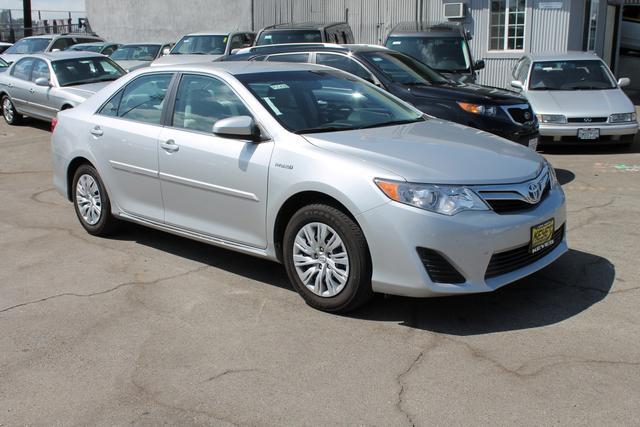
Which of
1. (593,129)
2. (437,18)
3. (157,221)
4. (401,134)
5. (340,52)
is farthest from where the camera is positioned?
(437,18)

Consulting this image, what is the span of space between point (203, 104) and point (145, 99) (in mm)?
720

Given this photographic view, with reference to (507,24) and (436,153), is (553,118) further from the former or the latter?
(507,24)

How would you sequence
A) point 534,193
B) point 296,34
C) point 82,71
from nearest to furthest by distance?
point 534,193 < point 82,71 < point 296,34

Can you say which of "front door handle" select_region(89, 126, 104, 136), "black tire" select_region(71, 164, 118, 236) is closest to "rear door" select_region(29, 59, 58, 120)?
"black tire" select_region(71, 164, 118, 236)

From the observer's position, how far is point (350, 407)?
355cm

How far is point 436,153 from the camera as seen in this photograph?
464cm

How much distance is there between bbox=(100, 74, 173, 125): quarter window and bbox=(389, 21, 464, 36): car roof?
7.85 m

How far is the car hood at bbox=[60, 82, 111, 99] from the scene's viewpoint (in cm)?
1201

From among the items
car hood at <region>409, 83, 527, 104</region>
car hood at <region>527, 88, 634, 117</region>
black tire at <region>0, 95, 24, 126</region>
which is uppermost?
car hood at <region>409, 83, 527, 104</region>

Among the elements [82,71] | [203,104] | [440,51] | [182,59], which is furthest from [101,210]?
[182,59]

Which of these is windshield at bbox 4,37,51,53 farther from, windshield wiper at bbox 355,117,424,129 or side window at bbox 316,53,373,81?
windshield wiper at bbox 355,117,424,129

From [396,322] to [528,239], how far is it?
97 cm

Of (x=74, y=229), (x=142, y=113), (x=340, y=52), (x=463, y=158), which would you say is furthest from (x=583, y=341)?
(x=340, y=52)

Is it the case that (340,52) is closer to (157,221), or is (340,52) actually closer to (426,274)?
(157,221)
